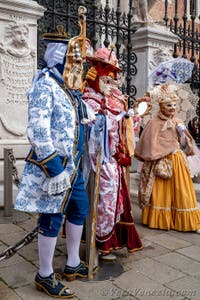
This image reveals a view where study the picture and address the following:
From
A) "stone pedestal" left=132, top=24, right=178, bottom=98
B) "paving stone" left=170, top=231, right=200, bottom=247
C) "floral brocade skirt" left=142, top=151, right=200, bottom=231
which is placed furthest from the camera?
"stone pedestal" left=132, top=24, right=178, bottom=98

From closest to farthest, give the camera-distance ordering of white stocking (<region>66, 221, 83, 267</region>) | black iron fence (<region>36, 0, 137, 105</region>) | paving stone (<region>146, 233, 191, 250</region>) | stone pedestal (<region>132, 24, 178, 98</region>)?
1. white stocking (<region>66, 221, 83, 267</region>)
2. paving stone (<region>146, 233, 191, 250</region>)
3. black iron fence (<region>36, 0, 137, 105</region>)
4. stone pedestal (<region>132, 24, 178, 98</region>)

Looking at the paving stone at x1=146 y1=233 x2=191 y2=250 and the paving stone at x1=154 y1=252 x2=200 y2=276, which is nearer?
the paving stone at x1=154 y1=252 x2=200 y2=276

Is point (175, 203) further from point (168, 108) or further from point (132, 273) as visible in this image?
point (132, 273)

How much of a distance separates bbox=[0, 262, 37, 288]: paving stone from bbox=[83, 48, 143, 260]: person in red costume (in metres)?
0.61

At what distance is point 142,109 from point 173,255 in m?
1.42

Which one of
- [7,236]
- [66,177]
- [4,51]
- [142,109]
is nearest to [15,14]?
[4,51]

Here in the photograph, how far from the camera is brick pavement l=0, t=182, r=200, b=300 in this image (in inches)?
109

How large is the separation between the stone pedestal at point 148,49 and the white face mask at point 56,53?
12.7 ft

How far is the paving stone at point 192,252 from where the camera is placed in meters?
3.56

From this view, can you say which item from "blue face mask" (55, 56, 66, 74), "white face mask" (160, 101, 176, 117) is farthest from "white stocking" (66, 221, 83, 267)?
"white face mask" (160, 101, 176, 117)

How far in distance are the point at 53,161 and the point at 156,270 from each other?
1.41 meters

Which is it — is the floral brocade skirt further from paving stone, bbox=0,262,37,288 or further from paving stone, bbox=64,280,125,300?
paving stone, bbox=0,262,37,288

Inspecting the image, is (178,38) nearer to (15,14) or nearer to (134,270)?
(15,14)

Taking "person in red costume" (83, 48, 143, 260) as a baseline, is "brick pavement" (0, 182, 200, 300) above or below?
below
